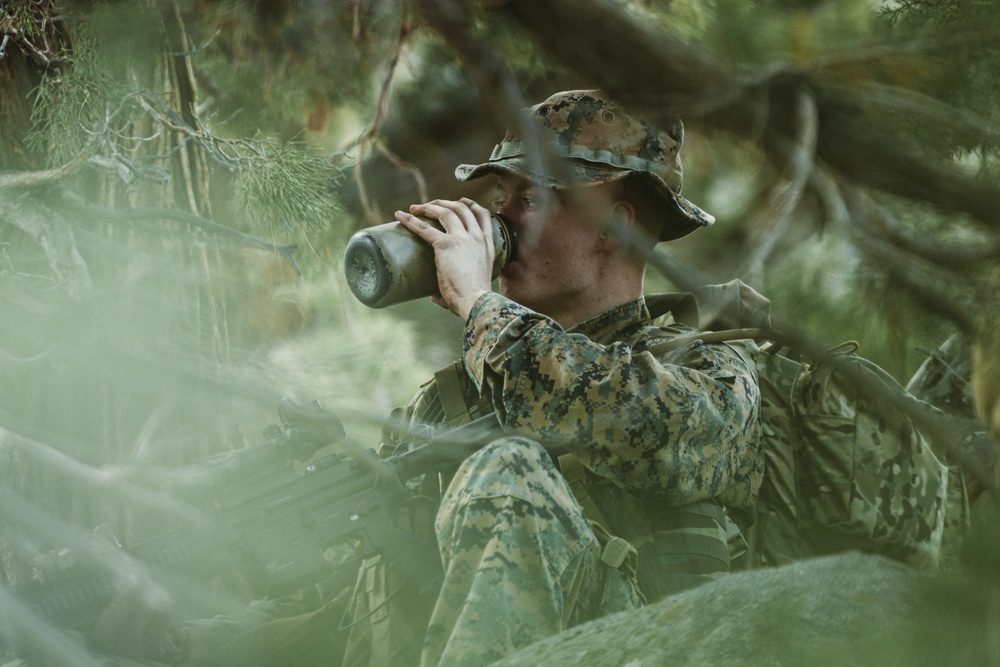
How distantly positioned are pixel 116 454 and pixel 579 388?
965 mm

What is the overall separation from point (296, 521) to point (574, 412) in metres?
0.38

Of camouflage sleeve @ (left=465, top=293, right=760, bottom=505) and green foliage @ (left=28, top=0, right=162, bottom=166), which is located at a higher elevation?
green foliage @ (left=28, top=0, right=162, bottom=166)

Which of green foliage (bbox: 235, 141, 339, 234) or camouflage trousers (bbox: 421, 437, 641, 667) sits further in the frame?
green foliage (bbox: 235, 141, 339, 234)

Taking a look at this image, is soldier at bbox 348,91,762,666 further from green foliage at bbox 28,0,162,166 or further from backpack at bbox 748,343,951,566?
green foliage at bbox 28,0,162,166

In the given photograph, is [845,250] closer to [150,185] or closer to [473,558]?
[473,558]

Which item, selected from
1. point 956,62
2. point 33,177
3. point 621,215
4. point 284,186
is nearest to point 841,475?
point 621,215

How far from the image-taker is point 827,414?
3.39 ft

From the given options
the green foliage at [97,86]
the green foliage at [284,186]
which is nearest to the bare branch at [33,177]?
the green foliage at [97,86]

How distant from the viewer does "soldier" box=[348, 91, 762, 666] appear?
0.83 meters

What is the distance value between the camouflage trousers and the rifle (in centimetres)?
20

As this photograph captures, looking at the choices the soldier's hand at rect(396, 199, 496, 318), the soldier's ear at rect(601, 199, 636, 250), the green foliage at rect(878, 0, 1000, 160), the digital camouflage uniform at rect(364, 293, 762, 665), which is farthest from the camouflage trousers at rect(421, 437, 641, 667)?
the green foliage at rect(878, 0, 1000, 160)

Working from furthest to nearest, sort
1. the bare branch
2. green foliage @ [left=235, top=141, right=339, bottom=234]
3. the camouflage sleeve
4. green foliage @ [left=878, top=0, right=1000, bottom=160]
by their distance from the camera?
green foliage @ [left=235, top=141, right=339, bottom=234], the bare branch, green foliage @ [left=878, top=0, right=1000, bottom=160], the camouflage sleeve

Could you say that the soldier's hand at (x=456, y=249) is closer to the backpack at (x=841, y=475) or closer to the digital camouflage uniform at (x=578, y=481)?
the digital camouflage uniform at (x=578, y=481)

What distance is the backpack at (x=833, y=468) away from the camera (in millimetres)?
996
